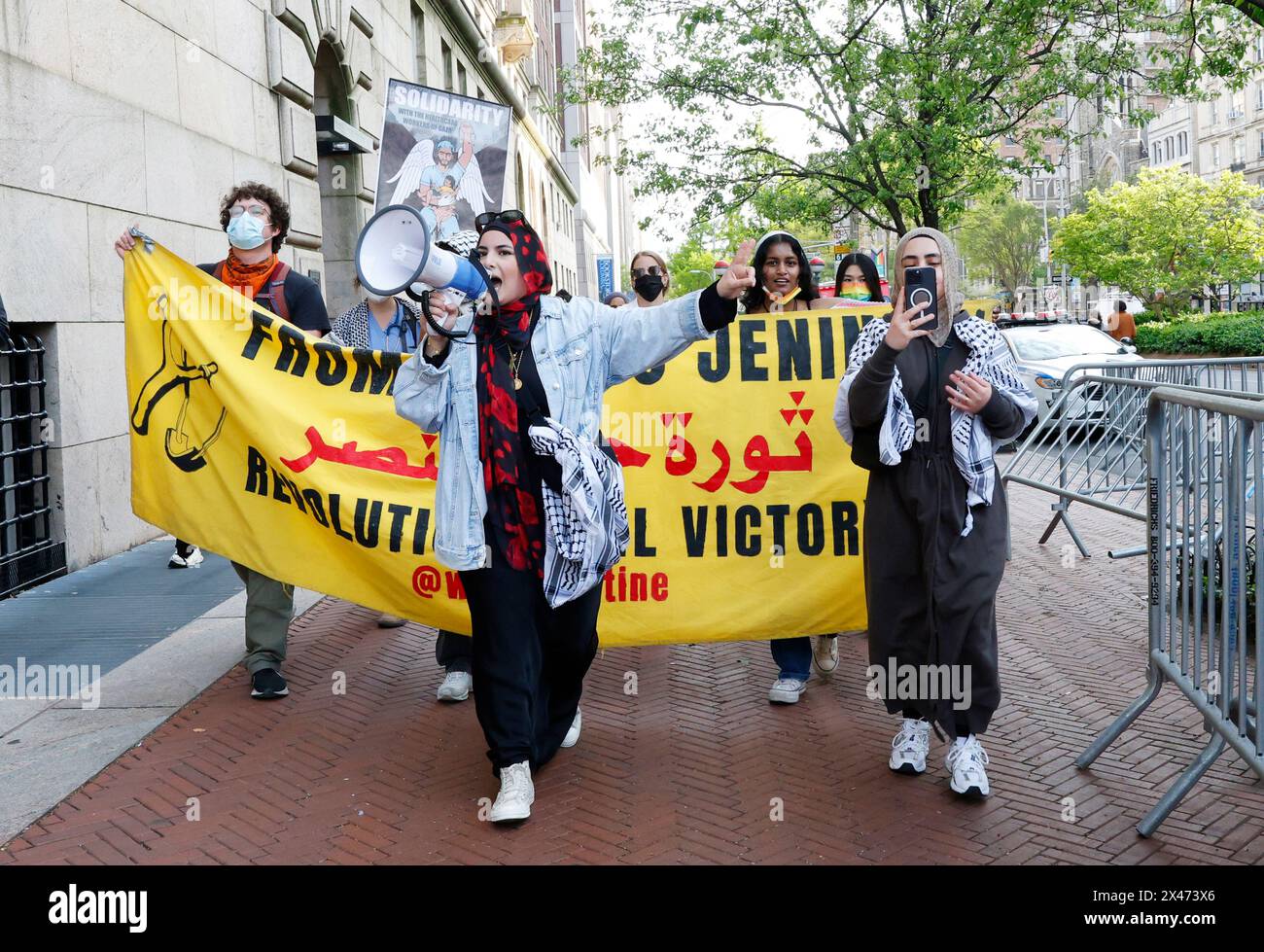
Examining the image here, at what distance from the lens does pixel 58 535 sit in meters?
8.28

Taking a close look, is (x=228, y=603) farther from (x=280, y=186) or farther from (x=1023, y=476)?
(x=280, y=186)

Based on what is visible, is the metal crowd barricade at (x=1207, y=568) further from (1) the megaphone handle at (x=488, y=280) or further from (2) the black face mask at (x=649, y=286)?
(2) the black face mask at (x=649, y=286)

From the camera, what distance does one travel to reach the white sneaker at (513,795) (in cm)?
409

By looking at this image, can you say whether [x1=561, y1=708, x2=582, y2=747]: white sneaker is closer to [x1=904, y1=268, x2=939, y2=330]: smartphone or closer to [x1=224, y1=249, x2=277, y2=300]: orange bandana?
[x1=904, y1=268, x2=939, y2=330]: smartphone

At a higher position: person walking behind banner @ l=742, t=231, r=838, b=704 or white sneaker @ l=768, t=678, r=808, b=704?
person walking behind banner @ l=742, t=231, r=838, b=704

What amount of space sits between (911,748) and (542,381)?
194cm

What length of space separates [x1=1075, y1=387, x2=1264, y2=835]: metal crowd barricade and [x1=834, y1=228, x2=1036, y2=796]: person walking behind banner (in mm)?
513

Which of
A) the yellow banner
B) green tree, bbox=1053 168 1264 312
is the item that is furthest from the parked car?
green tree, bbox=1053 168 1264 312

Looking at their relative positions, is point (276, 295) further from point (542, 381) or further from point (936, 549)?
point (936, 549)

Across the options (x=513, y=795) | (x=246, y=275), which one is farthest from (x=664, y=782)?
(x=246, y=275)

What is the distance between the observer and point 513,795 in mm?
4129

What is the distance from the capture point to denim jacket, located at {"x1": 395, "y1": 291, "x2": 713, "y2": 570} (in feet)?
13.4
